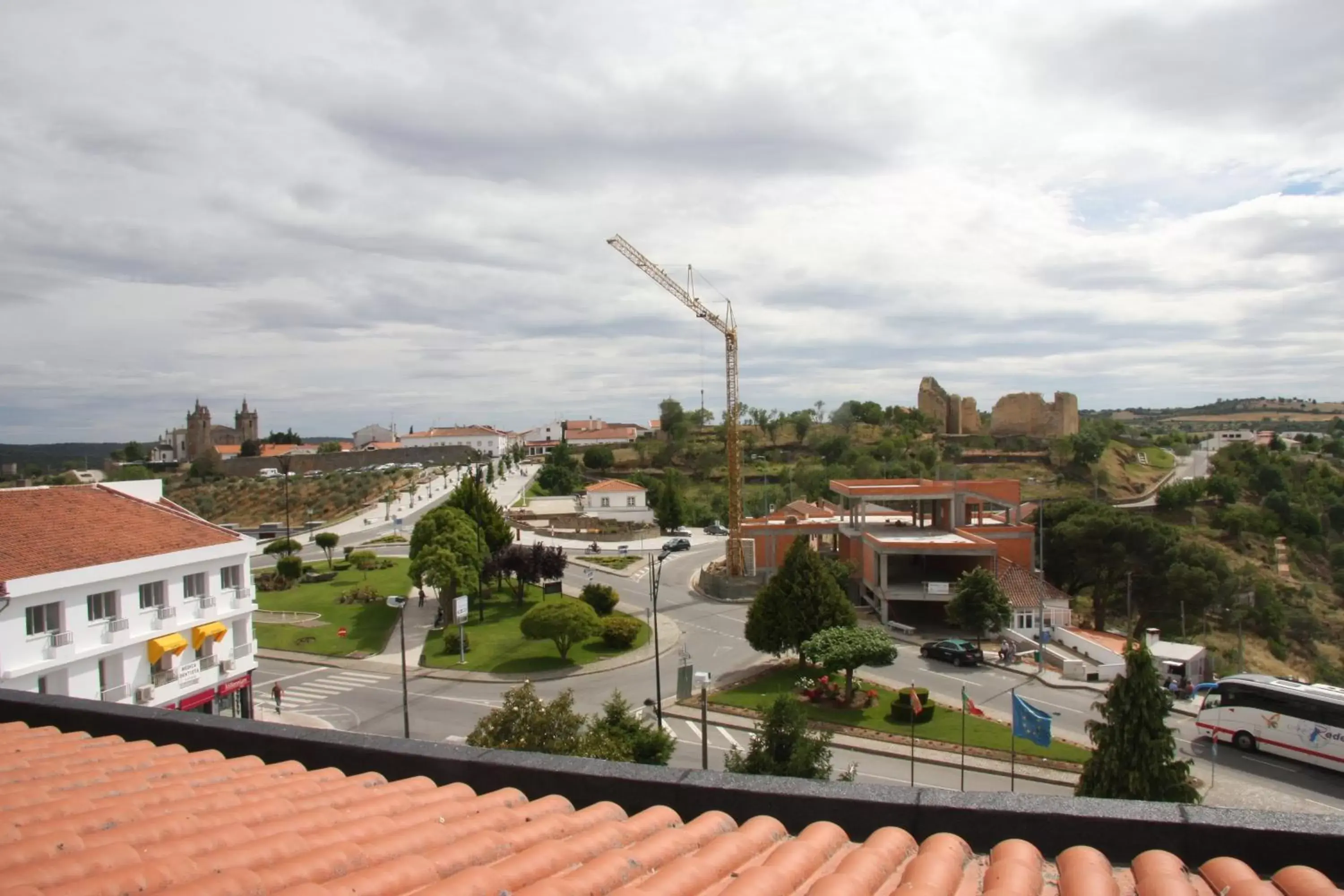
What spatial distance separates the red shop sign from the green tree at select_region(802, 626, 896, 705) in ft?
52.8

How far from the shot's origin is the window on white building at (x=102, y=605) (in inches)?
697

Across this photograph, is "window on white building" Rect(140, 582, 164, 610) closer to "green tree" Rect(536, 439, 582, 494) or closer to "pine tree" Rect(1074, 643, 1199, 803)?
"pine tree" Rect(1074, 643, 1199, 803)

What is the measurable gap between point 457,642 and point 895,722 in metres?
17.0

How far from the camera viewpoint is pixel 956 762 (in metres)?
21.0

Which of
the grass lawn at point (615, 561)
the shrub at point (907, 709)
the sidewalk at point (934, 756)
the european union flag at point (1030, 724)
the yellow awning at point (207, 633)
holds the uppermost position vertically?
the yellow awning at point (207, 633)

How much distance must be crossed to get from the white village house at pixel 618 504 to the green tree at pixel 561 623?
37.2 metres

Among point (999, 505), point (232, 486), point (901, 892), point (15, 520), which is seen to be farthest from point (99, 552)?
point (232, 486)

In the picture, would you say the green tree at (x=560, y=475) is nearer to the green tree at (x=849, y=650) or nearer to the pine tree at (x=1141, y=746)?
the green tree at (x=849, y=650)

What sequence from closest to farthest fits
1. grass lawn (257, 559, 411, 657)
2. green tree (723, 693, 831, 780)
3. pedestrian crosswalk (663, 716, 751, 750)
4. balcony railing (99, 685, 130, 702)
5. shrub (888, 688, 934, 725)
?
green tree (723, 693, 831, 780) → balcony railing (99, 685, 130, 702) → pedestrian crosswalk (663, 716, 751, 750) → shrub (888, 688, 934, 725) → grass lawn (257, 559, 411, 657)

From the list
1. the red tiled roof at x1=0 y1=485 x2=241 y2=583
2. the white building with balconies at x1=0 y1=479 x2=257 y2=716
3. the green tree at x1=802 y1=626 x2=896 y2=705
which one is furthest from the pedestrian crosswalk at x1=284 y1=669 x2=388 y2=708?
the green tree at x1=802 y1=626 x2=896 y2=705

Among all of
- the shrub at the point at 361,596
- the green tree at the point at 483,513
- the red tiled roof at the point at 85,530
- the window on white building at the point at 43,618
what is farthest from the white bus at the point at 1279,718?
the shrub at the point at 361,596

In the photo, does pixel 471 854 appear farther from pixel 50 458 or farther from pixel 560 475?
pixel 50 458

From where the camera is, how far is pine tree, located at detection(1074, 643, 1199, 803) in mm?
14664

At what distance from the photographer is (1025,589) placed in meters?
35.4
